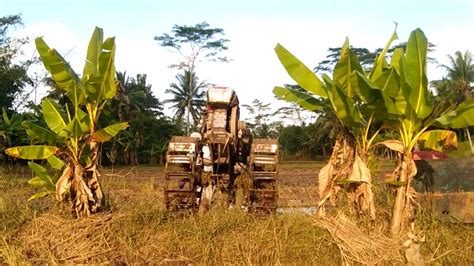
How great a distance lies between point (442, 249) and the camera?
6133 millimetres

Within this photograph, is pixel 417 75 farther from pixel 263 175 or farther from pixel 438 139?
pixel 263 175

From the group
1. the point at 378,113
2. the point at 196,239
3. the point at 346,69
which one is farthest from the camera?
the point at 196,239

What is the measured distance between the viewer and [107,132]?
22.6ft

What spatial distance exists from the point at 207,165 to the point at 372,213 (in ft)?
11.5

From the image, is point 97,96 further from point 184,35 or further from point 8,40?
point 184,35

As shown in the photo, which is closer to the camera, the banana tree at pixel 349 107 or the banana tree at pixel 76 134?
the banana tree at pixel 349 107

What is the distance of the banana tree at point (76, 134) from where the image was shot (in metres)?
6.81

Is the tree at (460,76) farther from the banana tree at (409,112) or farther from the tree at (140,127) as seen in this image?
the banana tree at (409,112)

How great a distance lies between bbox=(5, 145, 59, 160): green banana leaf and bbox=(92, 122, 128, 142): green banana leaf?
529mm

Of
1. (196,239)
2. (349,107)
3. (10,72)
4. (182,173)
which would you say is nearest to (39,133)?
(182,173)

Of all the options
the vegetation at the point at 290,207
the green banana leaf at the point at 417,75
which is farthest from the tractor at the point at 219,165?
the green banana leaf at the point at 417,75

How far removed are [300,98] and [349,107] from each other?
90cm

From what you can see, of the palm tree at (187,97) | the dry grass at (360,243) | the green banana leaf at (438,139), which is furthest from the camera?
the palm tree at (187,97)

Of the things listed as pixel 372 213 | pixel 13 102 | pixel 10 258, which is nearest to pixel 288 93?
pixel 372 213
